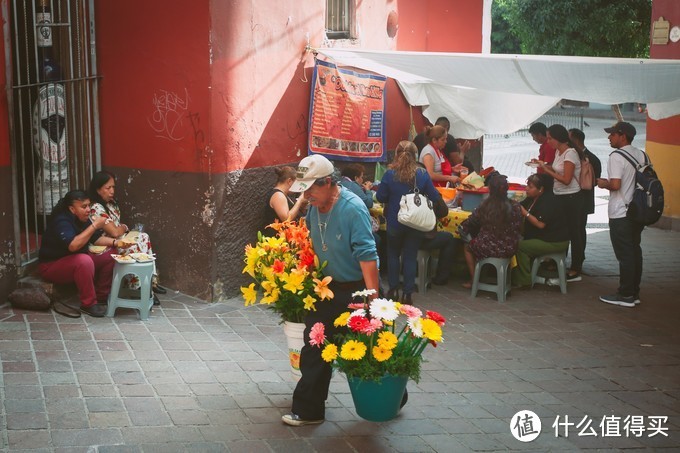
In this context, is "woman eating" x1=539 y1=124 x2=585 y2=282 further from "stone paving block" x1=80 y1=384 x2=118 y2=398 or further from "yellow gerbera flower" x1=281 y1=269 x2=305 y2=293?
"stone paving block" x1=80 y1=384 x2=118 y2=398

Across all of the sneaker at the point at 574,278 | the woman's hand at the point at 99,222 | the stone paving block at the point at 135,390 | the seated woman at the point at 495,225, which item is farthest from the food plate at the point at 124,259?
the sneaker at the point at 574,278

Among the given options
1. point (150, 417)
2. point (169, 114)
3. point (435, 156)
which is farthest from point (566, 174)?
point (150, 417)

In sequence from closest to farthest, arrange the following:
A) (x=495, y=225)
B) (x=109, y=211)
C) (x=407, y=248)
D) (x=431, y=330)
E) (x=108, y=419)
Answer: (x=431, y=330) < (x=108, y=419) < (x=109, y=211) < (x=407, y=248) < (x=495, y=225)

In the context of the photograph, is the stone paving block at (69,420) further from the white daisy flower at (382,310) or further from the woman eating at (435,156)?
the woman eating at (435,156)

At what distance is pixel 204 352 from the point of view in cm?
714

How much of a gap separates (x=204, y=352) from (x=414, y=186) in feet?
9.24

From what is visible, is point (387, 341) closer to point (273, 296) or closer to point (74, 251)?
point (273, 296)

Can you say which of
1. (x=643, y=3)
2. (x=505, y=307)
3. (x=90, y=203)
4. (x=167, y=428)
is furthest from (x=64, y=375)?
(x=643, y=3)

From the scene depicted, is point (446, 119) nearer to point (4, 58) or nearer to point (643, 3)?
point (4, 58)

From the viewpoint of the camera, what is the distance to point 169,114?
28.0 feet

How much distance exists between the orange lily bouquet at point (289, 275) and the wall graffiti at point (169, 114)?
2617 mm

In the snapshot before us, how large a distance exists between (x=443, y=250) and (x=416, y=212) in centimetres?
131

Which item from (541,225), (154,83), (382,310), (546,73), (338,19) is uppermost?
(338,19)

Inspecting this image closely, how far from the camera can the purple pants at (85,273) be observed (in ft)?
25.5
